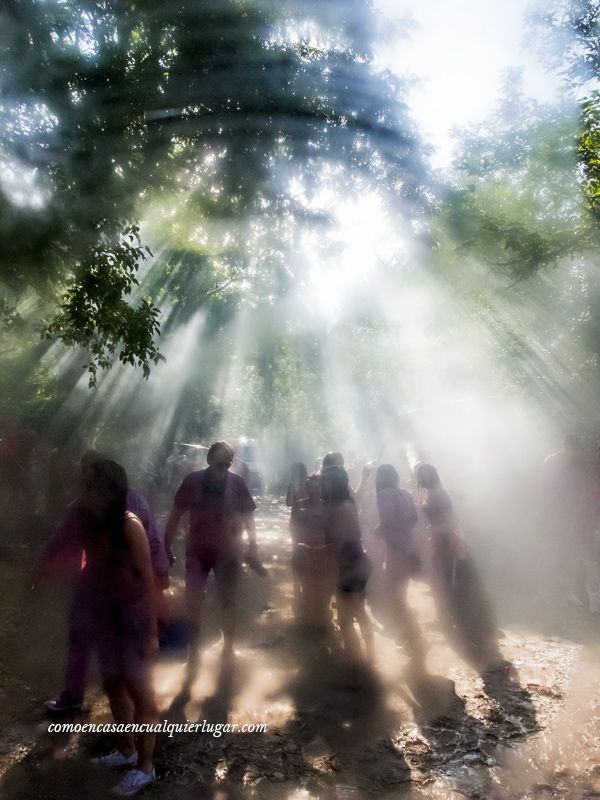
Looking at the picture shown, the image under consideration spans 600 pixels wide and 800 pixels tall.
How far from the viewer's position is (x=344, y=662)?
5402 millimetres

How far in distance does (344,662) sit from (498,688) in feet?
4.34

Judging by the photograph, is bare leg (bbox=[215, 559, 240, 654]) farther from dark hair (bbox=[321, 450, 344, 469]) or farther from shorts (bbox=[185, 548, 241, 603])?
dark hair (bbox=[321, 450, 344, 469])

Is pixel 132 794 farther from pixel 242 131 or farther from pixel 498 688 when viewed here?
pixel 242 131

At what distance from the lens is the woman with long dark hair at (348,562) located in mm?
5203

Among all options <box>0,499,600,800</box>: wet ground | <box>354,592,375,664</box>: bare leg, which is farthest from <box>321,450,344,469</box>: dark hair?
<box>354,592,375,664</box>: bare leg

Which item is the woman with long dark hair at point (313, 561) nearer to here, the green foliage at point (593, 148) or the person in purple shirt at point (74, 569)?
the person in purple shirt at point (74, 569)

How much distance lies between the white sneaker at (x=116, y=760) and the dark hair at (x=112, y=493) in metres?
1.27

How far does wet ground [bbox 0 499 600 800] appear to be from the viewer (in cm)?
342

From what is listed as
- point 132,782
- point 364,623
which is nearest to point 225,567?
point 364,623

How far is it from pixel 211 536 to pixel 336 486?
121 centimetres

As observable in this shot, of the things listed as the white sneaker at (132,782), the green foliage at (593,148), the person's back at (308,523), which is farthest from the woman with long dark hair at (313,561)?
the green foliage at (593,148)

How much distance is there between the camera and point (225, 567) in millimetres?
5250

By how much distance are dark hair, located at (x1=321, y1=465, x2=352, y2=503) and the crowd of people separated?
1 cm

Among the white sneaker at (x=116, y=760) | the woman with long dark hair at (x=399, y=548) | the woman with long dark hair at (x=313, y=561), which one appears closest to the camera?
the white sneaker at (x=116, y=760)
